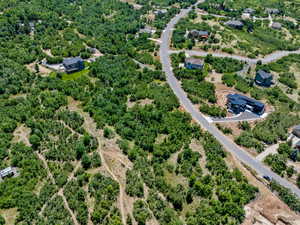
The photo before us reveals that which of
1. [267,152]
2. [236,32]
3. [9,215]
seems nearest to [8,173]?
[9,215]

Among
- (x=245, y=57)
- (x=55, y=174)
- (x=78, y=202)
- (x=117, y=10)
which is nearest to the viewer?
(x=78, y=202)

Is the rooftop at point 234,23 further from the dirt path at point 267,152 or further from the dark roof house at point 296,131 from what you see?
the dirt path at point 267,152

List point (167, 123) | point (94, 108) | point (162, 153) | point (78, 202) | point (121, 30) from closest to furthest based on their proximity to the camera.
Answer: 1. point (78, 202)
2. point (162, 153)
3. point (167, 123)
4. point (94, 108)
5. point (121, 30)

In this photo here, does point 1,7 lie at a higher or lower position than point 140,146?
higher

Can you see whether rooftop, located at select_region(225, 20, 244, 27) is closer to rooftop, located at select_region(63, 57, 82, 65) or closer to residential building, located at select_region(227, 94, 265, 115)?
residential building, located at select_region(227, 94, 265, 115)

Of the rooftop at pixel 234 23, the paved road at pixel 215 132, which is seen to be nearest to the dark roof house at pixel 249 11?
the rooftop at pixel 234 23

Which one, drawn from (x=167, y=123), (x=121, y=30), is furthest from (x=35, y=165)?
(x=121, y=30)

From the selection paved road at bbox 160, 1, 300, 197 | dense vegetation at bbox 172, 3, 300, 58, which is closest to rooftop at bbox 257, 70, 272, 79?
dense vegetation at bbox 172, 3, 300, 58

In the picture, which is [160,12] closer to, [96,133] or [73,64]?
[73,64]

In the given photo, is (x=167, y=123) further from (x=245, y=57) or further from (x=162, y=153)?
(x=245, y=57)
